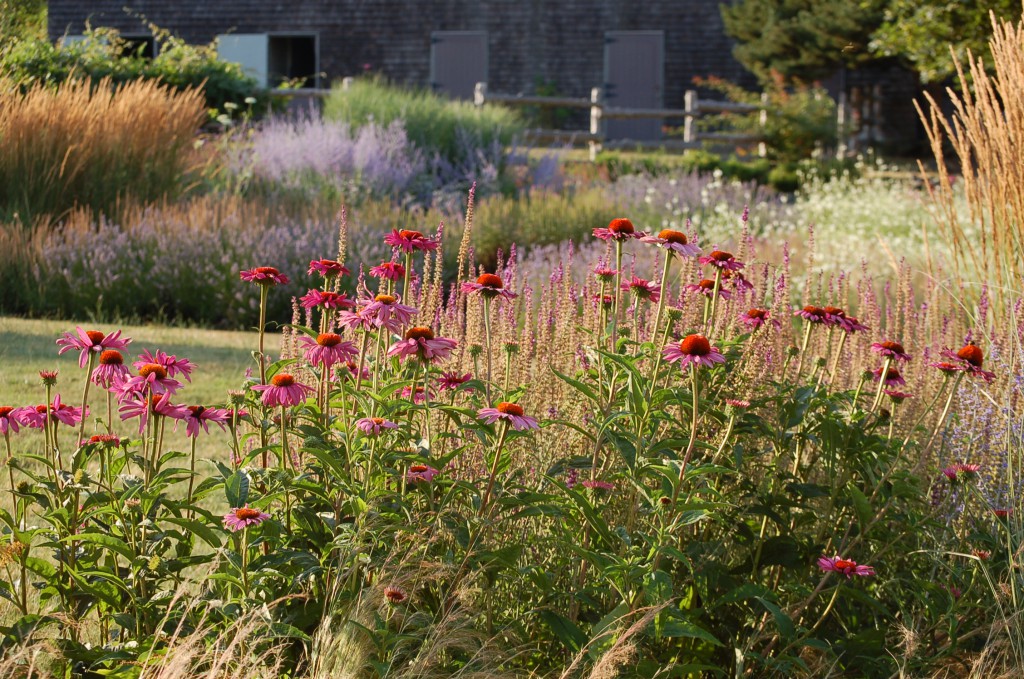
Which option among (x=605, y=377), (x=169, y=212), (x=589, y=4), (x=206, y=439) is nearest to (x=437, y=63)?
(x=589, y=4)

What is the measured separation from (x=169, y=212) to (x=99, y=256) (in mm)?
1066

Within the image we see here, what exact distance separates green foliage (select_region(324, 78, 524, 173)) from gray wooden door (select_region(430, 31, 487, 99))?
11.2 metres

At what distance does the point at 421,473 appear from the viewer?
7.68ft

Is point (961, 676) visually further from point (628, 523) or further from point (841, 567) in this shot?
point (628, 523)

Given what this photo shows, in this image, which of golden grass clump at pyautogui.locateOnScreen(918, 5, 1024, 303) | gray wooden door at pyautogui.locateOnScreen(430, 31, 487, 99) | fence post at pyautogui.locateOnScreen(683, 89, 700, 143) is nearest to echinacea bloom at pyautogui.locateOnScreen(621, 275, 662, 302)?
golden grass clump at pyautogui.locateOnScreen(918, 5, 1024, 303)

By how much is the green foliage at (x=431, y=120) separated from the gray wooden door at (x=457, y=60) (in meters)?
11.2

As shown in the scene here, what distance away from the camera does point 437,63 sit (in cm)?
2541

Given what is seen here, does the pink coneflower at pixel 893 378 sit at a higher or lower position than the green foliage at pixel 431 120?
lower

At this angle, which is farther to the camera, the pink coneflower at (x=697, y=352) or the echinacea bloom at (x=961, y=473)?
the echinacea bloom at (x=961, y=473)

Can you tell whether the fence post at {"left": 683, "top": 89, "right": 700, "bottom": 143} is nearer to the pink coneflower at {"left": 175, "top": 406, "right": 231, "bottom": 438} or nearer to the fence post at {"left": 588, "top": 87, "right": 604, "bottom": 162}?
the fence post at {"left": 588, "top": 87, "right": 604, "bottom": 162}

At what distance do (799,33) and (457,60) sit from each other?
771 centimetres

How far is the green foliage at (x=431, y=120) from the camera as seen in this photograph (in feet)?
43.0

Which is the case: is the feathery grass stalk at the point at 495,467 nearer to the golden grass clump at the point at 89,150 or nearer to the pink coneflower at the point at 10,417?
the pink coneflower at the point at 10,417

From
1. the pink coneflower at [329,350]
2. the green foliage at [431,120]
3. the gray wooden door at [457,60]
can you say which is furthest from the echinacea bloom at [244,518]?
the gray wooden door at [457,60]
